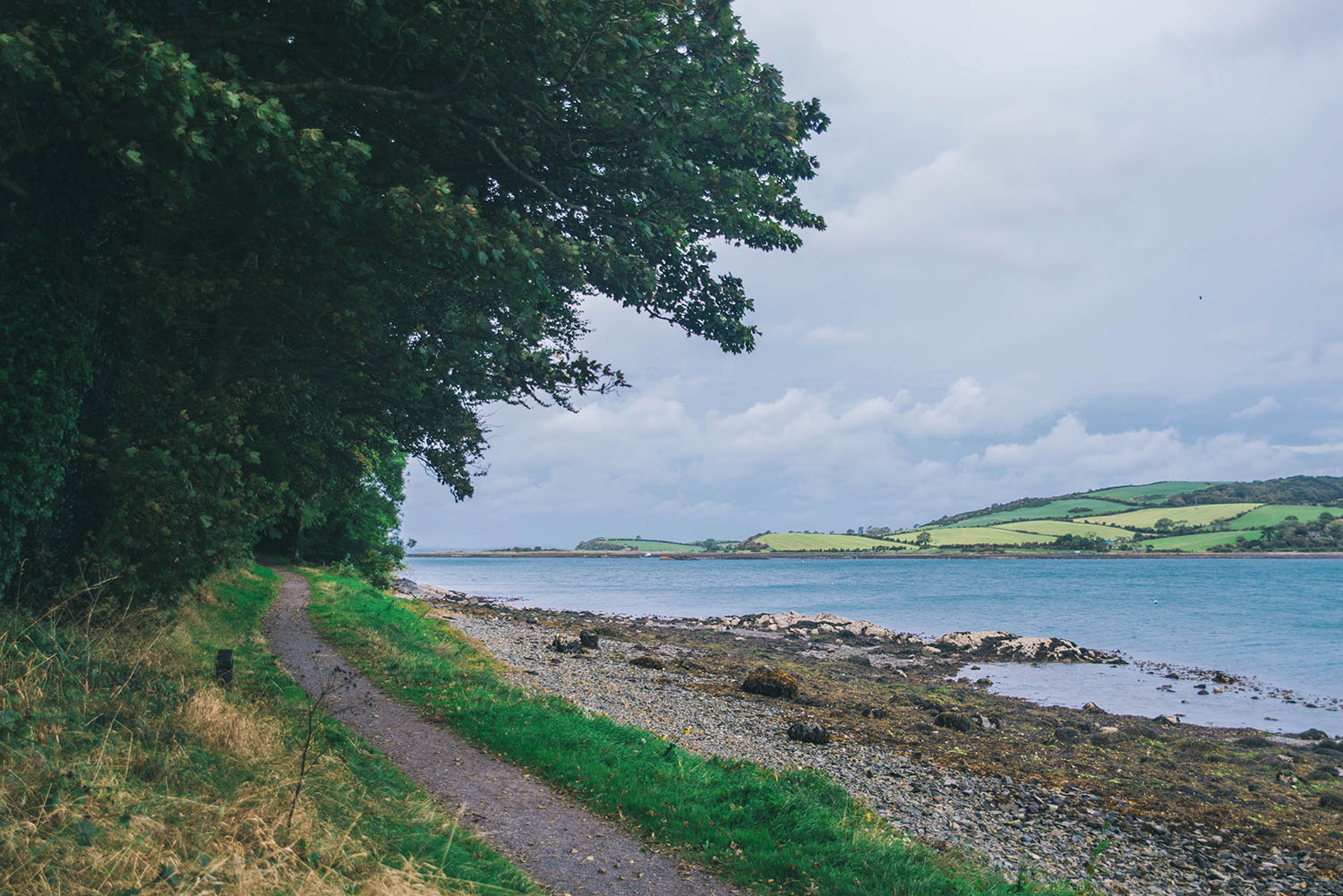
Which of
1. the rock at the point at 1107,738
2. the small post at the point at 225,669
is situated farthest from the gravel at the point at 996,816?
the small post at the point at 225,669

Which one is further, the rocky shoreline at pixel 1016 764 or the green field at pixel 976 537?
the green field at pixel 976 537

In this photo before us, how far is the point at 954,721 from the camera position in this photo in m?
19.7

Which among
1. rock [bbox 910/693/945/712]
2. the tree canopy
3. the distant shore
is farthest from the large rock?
the distant shore

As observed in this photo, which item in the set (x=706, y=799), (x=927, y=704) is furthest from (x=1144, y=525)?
(x=706, y=799)

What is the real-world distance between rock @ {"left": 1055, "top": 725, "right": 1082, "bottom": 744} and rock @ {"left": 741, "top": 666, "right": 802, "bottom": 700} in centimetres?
671

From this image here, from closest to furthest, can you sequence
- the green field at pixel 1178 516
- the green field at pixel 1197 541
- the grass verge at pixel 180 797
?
the grass verge at pixel 180 797
the green field at pixel 1197 541
the green field at pixel 1178 516

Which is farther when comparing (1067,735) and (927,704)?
(927,704)

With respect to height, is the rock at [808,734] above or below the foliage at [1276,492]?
below

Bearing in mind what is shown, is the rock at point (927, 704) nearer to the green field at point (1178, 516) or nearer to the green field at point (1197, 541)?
the green field at point (1197, 541)

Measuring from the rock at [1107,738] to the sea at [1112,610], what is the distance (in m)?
5.63

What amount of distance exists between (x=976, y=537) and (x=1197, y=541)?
3843 cm

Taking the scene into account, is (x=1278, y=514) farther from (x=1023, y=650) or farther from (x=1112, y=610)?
(x=1023, y=650)

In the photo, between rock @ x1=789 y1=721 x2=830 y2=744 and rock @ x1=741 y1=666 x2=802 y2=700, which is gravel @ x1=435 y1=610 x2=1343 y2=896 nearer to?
rock @ x1=789 y1=721 x2=830 y2=744

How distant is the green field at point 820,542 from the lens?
165 metres
